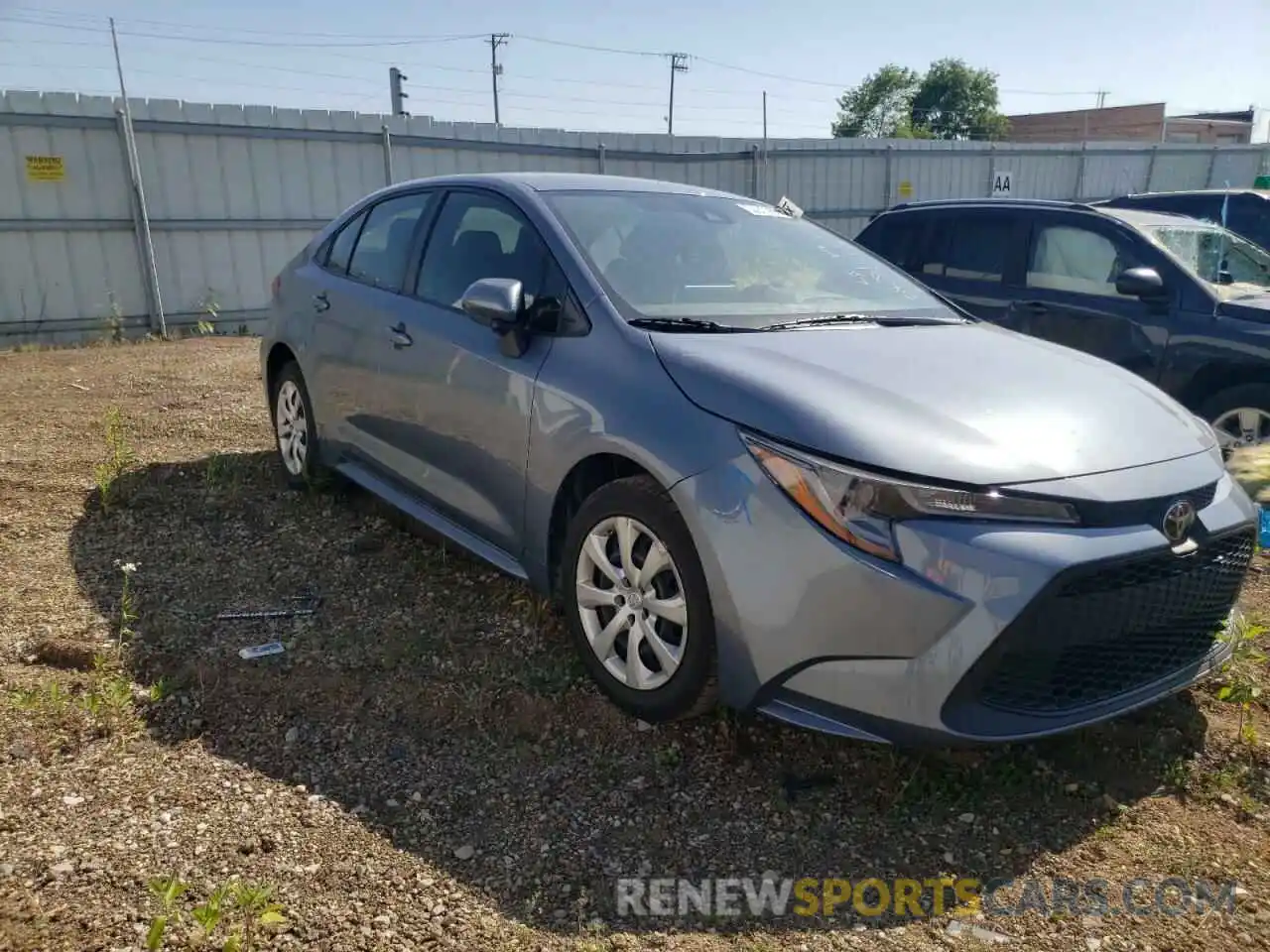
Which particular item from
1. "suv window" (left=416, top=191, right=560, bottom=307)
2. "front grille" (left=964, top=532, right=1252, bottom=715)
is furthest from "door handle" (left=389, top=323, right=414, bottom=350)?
"front grille" (left=964, top=532, right=1252, bottom=715)

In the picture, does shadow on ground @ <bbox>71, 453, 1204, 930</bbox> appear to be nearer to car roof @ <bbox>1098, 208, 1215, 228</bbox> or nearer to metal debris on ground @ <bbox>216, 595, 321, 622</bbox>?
metal debris on ground @ <bbox>216, 595, 321, 622</bbox>

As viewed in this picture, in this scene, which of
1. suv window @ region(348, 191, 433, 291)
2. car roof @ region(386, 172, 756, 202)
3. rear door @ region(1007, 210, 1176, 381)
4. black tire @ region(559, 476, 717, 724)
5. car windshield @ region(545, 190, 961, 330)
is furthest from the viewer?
rear door @ region(1007, 210, 1176, 381)

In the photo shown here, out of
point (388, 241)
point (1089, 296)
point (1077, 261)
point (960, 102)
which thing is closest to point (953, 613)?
point (388, 241)

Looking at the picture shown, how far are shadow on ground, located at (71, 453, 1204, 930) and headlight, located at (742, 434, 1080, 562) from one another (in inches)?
30.9

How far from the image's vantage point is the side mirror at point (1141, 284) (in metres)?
5.49

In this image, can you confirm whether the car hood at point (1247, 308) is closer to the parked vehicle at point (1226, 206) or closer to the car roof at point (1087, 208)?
the car roof at point (1087, 208)

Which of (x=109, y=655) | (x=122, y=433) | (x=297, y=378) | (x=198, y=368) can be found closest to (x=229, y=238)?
(x=198, y=368)

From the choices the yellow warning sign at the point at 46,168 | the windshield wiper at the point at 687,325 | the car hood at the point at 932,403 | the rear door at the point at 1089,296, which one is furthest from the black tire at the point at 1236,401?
the yellow warning sign at the point at 46,168

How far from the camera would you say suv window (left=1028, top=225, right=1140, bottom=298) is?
5.90 meters

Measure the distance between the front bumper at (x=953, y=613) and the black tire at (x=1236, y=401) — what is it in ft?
10.7

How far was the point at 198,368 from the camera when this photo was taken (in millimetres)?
8531

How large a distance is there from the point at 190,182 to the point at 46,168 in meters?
1.38

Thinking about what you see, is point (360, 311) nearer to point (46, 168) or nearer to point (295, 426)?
point (295, 426)

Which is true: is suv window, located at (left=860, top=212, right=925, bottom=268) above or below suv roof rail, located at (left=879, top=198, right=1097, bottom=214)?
below
